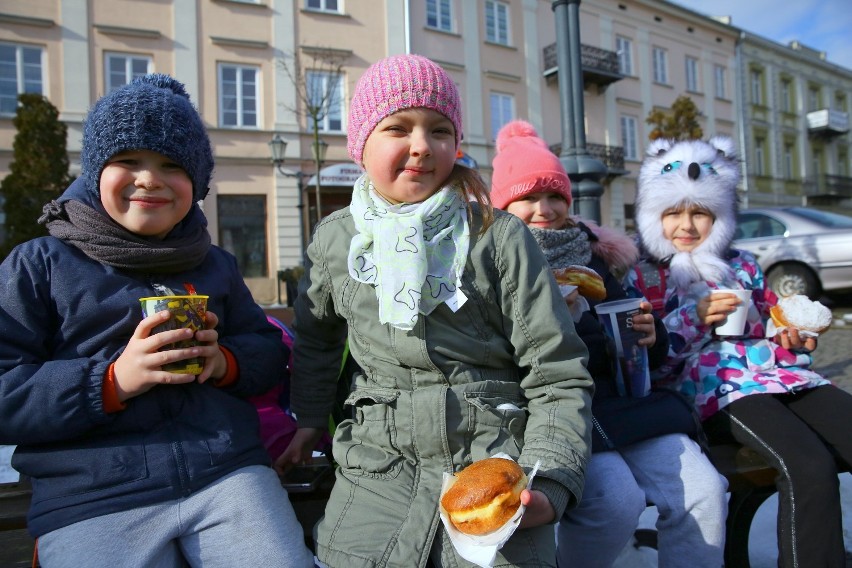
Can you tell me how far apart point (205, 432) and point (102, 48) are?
611 inches

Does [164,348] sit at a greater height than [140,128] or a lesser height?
lesser

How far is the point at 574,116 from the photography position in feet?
16.5

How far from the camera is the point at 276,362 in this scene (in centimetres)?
174

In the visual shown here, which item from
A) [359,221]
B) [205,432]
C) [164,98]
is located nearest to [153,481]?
[205,432]

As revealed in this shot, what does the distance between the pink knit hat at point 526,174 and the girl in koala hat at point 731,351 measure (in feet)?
1.68

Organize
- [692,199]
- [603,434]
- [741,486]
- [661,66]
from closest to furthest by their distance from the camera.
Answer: [603,434] < [741,486] < [692,199] < [661,66]

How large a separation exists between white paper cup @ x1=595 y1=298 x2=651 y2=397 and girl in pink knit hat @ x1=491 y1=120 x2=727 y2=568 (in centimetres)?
2

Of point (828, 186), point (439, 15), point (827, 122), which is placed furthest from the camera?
point (828, 186)

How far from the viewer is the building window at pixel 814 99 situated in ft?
93.5

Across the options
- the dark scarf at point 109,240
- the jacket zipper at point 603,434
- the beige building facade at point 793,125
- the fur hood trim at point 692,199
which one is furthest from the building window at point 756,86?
the dark scarf at point 109,240

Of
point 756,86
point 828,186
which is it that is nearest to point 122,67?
point 756,86

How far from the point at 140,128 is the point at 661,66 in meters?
24.6

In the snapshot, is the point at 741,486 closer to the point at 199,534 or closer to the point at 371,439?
the point at 371,439

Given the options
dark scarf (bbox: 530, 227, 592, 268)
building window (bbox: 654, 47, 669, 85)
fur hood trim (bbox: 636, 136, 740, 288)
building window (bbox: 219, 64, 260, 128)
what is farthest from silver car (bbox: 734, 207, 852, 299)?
building window (bbox: 654, 47, 669, 85)
